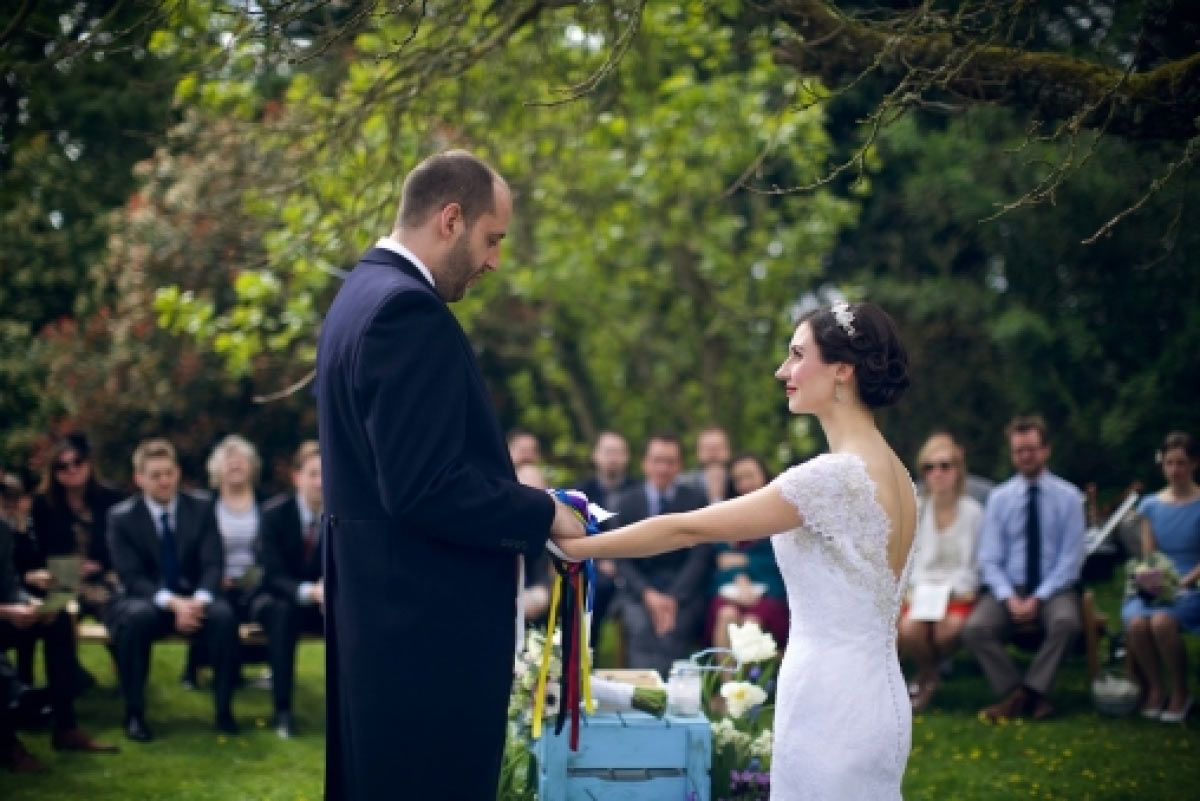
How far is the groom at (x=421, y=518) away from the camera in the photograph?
3359 mm

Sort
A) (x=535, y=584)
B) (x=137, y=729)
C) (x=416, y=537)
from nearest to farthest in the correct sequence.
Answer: (x=416, y=537)
(x=137, y=729)
(x=535, y=584)

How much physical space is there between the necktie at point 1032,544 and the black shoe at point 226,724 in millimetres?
5145

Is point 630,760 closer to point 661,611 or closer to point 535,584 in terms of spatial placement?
point 661,611

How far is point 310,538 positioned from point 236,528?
0.63 meters

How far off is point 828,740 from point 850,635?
29 centimetres

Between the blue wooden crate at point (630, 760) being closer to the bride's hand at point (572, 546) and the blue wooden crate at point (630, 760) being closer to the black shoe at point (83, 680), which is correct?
the bride's hand at point (572, 546)

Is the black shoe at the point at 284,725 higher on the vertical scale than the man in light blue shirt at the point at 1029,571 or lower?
lower

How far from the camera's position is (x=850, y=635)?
3748mm

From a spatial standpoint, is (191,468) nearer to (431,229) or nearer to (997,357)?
(997,357)

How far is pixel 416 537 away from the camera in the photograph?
136 inches

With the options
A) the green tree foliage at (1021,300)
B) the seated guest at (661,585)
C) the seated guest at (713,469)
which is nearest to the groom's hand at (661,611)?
the seated guest at (661,585)

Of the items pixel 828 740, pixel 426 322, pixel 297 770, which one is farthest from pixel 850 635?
pixel 297 770

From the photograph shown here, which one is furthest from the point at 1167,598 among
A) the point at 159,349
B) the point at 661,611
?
the point at 159,349

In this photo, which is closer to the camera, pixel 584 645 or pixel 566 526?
pixel 566 526
